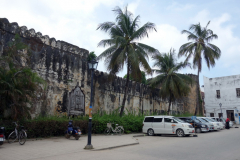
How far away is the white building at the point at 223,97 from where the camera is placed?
39.0 metres

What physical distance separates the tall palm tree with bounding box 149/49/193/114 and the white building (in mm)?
17066

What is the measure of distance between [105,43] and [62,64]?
4379 mm

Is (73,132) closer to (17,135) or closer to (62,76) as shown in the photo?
(17,135)

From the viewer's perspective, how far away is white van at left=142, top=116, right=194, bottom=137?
50.7ft

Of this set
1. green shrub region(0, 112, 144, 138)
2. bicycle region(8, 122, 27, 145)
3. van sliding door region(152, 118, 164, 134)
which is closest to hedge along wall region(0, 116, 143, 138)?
green shrub region(0, 112, 144, 138)

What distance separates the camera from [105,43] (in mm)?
18766

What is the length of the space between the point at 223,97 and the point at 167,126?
1154 inches

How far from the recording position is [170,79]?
24797mm

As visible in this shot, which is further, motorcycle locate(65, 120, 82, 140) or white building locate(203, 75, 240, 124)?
white building locate(203, 75, 240, 124)

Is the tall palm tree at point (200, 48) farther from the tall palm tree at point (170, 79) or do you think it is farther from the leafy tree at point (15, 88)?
the leafy tree at point (15, 88)

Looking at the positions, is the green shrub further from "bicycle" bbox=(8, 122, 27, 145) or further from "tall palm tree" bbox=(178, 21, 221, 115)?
"tall palm tree" bbox=(178, 21, 221, 115)

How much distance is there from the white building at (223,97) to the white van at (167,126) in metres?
25.8

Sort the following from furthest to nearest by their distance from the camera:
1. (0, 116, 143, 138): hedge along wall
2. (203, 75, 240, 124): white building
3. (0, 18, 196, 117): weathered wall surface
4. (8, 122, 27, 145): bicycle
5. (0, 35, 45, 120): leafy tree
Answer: (203, 75, 240, 124): white building < (0, 18, 196, 117): weathered wall surface < (0, 116, 143, 138): hedge along wall < (0, 35, 45, 120): leafy tree < (8, 122, 27, 145): bicycle

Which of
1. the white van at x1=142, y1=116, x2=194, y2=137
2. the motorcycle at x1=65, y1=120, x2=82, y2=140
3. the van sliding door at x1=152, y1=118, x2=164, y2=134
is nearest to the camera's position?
Result: the motorcycle at x1=65, y1=120, x2=82, y2=140
